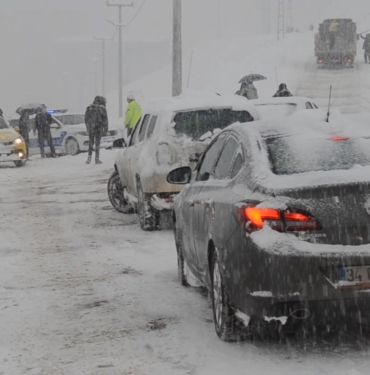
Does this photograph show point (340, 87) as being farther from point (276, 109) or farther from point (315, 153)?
point (315, 153)

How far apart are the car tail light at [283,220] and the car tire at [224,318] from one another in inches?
24.1

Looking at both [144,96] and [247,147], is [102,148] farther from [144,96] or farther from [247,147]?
[144,96]

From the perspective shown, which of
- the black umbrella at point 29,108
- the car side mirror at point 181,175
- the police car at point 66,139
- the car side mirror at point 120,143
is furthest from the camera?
the police car at point 66,139

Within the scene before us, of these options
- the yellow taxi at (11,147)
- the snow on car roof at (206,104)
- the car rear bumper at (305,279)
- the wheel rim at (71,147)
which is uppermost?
the snow on car roof at (206,104)

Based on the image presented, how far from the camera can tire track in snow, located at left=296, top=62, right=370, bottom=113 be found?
37969 mm

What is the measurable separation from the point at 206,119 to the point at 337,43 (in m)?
41.2

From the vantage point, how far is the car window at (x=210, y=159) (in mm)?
7363

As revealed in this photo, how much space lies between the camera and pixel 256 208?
5.74 m

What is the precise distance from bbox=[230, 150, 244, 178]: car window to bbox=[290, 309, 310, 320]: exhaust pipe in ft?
3.89

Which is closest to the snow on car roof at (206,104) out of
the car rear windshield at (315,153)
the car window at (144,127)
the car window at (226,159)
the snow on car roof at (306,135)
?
the car window at (144,127)

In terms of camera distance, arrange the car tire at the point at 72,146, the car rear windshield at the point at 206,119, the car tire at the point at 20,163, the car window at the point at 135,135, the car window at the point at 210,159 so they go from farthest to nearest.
Result: the car tire at the point at 72,146 < the car tire at the point at 20,163 < the car window at the point at 135,135 < the car rear windshield at the point at 206,119 < the car window at the point at 210,159

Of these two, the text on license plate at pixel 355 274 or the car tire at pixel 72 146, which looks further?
the car tire at pixel 72 146

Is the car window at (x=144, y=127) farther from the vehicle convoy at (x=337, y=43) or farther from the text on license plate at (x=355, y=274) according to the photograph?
the vehicle convoy at (x=337, y=43)

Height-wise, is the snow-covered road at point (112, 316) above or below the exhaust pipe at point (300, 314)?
below
